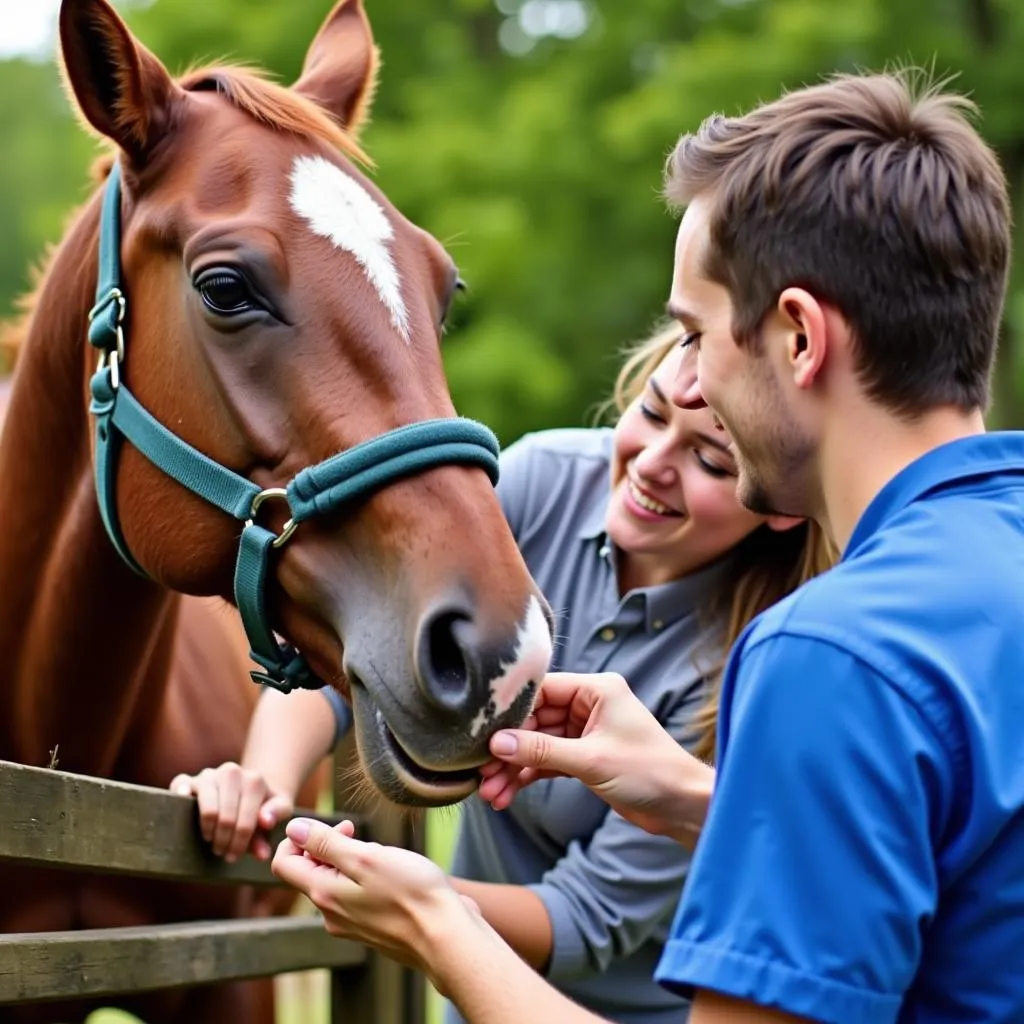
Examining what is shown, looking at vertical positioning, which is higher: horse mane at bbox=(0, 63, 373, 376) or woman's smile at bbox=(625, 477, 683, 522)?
horse mane at bbox=(0, 63, 373, 376)

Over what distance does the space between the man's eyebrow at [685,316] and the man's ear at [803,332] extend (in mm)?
206

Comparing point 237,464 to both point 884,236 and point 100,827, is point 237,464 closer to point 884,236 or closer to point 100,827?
point 100,827

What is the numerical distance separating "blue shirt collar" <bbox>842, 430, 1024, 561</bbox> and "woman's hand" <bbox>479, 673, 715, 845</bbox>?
61 centimetres

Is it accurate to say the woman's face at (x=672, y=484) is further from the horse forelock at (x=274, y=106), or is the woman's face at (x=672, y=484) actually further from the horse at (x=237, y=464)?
the horse forelock at (x=274, y=106)

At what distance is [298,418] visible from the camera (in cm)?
231

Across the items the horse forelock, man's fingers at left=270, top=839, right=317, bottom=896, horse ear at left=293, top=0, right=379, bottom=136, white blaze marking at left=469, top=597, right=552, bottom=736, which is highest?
horse ear at left=293, top=0, right=379, bottom=136

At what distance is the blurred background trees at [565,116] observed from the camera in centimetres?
1230

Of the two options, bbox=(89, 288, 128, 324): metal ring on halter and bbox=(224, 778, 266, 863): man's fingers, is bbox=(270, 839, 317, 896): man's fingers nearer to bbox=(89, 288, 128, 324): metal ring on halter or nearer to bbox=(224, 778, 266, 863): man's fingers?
bbox=(224, 778, 266, 863): man's fingers

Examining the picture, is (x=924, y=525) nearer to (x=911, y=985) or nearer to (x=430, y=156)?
(x=911, y=985)

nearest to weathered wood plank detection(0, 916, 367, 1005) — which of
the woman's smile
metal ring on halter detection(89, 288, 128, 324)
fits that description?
metal ring on halter detection(89, 288, 128, 324)

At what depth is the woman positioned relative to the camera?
280 cm

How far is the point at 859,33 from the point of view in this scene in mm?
11852

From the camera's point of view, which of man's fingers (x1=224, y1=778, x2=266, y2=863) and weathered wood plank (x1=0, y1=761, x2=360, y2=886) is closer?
weathered wood plank (x1=0, y1=761, x2=360, y2=886)

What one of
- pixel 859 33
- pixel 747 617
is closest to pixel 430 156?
pixel 859 33
